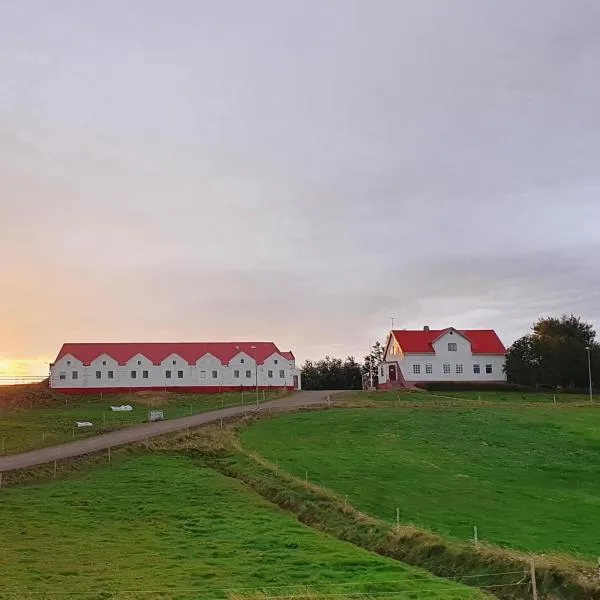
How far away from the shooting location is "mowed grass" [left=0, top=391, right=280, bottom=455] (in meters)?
49.8

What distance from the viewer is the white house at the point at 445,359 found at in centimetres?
9625

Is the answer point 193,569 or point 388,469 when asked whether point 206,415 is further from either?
point 193,569

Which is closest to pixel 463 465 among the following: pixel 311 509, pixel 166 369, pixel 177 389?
pixel 311 509

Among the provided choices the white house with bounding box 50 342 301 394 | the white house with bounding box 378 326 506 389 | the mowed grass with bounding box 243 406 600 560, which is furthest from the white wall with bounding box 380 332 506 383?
the mowed grass with bounding box 243 406 600 560

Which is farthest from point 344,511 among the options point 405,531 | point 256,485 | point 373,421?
point 373,421

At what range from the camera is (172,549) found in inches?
839

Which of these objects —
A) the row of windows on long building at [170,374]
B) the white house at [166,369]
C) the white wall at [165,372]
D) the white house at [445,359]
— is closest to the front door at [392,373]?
the white house at [445,359]

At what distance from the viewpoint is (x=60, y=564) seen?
1933cm

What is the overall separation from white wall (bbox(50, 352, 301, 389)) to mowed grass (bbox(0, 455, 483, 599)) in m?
69.8

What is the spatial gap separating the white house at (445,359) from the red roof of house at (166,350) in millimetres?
18383

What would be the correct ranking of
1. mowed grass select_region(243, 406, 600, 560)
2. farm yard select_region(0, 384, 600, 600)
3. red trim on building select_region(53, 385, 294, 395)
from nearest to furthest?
farm yard select_region(0, 384, 600, 600) < mowed grass select_region(243, 406, 600, 560) < red trim on building select_region(53, 385, 294, 395)

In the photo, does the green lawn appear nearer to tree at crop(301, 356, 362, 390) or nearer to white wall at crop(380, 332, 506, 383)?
white wall at crop(380, 332, 506, 383)

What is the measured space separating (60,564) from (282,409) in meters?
44.9

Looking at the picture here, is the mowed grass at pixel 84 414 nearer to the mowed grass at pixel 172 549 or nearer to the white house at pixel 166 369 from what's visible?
the white house at pixel 166 369
